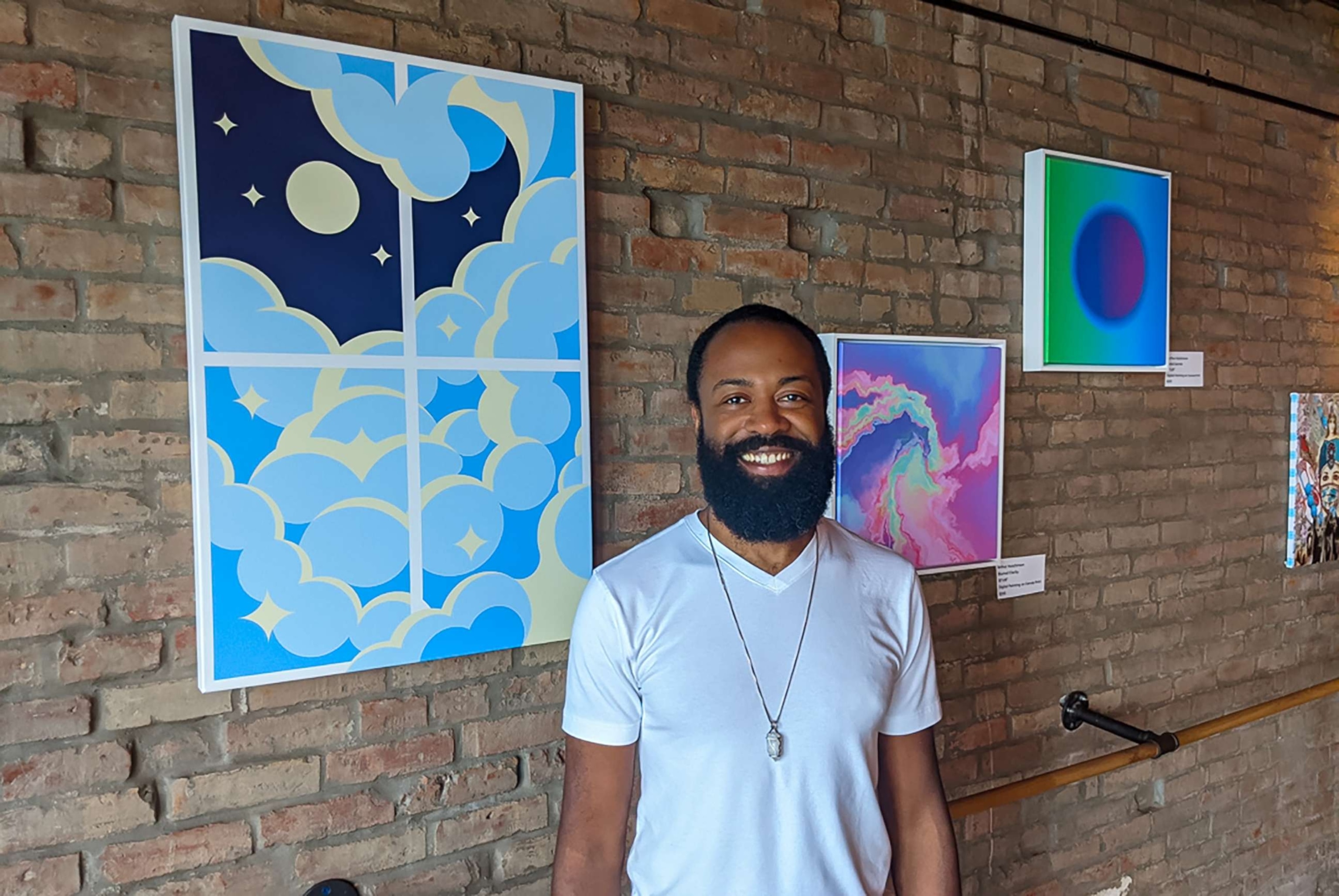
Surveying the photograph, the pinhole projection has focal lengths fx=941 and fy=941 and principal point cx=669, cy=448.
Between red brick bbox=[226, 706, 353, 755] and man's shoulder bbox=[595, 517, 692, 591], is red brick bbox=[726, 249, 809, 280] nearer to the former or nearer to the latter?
man's shoulder bbox=[595, 517, 692, 591]

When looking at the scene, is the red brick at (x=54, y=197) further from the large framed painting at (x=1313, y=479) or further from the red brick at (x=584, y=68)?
the large framed painting at (x=1313, y=479)

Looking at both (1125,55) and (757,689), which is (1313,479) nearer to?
(1125,55)

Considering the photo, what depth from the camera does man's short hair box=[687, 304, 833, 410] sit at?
1.55 meters

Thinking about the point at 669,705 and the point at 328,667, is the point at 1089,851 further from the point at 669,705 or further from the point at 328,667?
the point at 328,667

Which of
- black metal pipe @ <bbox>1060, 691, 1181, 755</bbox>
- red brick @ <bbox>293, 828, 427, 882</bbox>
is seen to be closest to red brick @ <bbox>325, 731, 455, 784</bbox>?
red brick @ <bbox>293, 828, 427, 882</bbox>

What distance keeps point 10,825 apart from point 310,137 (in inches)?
45.2

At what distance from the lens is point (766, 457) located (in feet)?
4.90

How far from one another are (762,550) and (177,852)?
1056mm

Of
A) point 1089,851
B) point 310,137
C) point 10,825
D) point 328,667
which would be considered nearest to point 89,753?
point 10,825

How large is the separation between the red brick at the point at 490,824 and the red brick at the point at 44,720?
621mm

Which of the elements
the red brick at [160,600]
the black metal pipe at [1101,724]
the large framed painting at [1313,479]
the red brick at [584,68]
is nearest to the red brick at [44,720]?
the red brick at [160,600]

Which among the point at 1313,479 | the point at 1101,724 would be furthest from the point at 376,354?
the point at 1313,479

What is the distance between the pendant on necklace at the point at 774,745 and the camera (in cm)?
139

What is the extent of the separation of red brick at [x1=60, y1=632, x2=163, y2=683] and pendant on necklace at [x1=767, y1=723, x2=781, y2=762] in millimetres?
961
